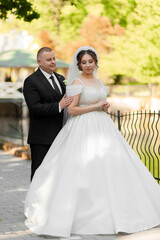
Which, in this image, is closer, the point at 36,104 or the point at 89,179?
the point at 89,179

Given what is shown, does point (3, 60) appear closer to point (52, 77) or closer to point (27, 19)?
point (27, 19)

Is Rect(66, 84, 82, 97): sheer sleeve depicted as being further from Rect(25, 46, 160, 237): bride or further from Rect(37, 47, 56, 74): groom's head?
Rect(37, 47, 56, 74): groom's head

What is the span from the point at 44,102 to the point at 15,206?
1.91m

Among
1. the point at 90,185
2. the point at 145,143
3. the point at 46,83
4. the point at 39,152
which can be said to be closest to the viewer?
the point at 90,185

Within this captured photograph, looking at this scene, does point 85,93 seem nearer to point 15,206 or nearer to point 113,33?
point 15,206

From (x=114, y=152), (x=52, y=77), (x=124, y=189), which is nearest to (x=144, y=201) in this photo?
(x=124, y=189)

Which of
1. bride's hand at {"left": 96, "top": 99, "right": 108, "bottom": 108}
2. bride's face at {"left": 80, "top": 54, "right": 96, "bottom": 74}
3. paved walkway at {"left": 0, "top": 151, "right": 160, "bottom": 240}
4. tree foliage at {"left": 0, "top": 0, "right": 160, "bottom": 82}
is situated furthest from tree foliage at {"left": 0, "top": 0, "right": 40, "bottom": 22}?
tree foliage at {"left": 0, "top": 0, "right": 160, "bottom": 82}

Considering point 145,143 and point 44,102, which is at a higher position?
point 44,102

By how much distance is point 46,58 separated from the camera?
5629 mm

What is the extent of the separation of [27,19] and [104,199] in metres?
6.66

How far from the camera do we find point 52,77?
231 inches

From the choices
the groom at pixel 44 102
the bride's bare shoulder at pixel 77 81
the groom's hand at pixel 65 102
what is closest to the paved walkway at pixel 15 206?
the groom at pixel 44 102

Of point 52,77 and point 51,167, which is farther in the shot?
point 52,77

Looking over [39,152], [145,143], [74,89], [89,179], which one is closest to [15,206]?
[39,152]
